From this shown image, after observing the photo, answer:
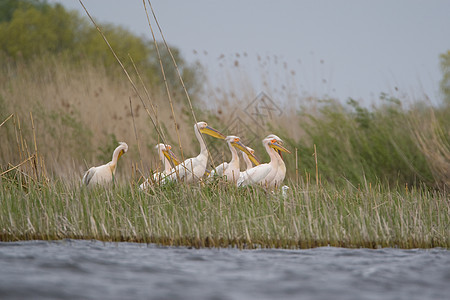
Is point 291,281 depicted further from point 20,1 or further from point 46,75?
point 20,1

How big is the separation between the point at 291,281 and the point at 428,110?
6547 mm

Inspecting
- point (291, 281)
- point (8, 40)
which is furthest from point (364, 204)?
point (8, 40)

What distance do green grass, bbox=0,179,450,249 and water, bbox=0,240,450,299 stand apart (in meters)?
0.18

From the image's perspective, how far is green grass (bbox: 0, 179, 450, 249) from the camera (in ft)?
16.7

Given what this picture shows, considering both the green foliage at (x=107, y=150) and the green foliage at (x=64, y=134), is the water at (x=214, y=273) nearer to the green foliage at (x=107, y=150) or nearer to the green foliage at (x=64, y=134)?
the green foliage at (x=107, y=150)

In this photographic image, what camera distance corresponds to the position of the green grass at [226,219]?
5.10m

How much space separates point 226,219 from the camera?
509cm

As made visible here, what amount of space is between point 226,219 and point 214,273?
106 cm

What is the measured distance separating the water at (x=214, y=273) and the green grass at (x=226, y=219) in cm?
18

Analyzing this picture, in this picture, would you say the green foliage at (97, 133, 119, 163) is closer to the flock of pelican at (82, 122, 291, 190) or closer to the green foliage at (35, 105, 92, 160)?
the green foliage at (35, 105, 92, 160)

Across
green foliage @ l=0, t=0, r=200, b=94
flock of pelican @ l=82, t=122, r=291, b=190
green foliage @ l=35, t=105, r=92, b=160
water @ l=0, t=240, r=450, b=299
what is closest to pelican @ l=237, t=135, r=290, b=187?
flock of pelican @ l=82, t=122, r=291, b=190

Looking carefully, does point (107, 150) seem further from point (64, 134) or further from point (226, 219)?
point (226, 219)

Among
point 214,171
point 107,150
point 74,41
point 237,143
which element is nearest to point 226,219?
point 214,171

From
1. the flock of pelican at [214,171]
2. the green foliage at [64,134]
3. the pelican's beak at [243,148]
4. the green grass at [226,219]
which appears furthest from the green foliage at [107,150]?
the green grass at [226,219]
